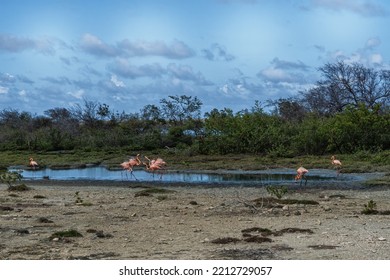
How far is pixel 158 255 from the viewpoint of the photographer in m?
11.2

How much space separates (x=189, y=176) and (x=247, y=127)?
38.8ft

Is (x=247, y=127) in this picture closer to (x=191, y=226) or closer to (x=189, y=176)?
(x=189, y=176)

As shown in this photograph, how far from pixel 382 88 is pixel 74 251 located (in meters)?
A: 45.4

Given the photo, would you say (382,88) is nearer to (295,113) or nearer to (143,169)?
(295,113)

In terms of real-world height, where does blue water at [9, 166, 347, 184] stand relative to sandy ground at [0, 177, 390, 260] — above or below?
above

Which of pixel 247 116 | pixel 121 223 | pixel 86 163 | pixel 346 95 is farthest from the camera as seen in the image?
pixel 346 95

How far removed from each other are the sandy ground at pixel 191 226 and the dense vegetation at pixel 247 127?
17.8 m

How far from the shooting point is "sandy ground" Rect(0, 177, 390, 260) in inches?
456

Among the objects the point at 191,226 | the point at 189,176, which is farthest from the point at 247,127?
the point at 191,226

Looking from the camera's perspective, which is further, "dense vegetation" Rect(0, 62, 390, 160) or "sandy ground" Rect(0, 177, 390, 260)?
"dense vegetation" Rect(0, 62, 390, 160)

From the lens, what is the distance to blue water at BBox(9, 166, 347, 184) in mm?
A: 30688

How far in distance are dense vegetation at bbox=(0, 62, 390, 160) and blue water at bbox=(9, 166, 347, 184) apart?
7953 millimetres

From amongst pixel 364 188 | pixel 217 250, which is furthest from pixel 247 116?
pixel 217 250

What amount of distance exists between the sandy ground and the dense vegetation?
17.8 m
